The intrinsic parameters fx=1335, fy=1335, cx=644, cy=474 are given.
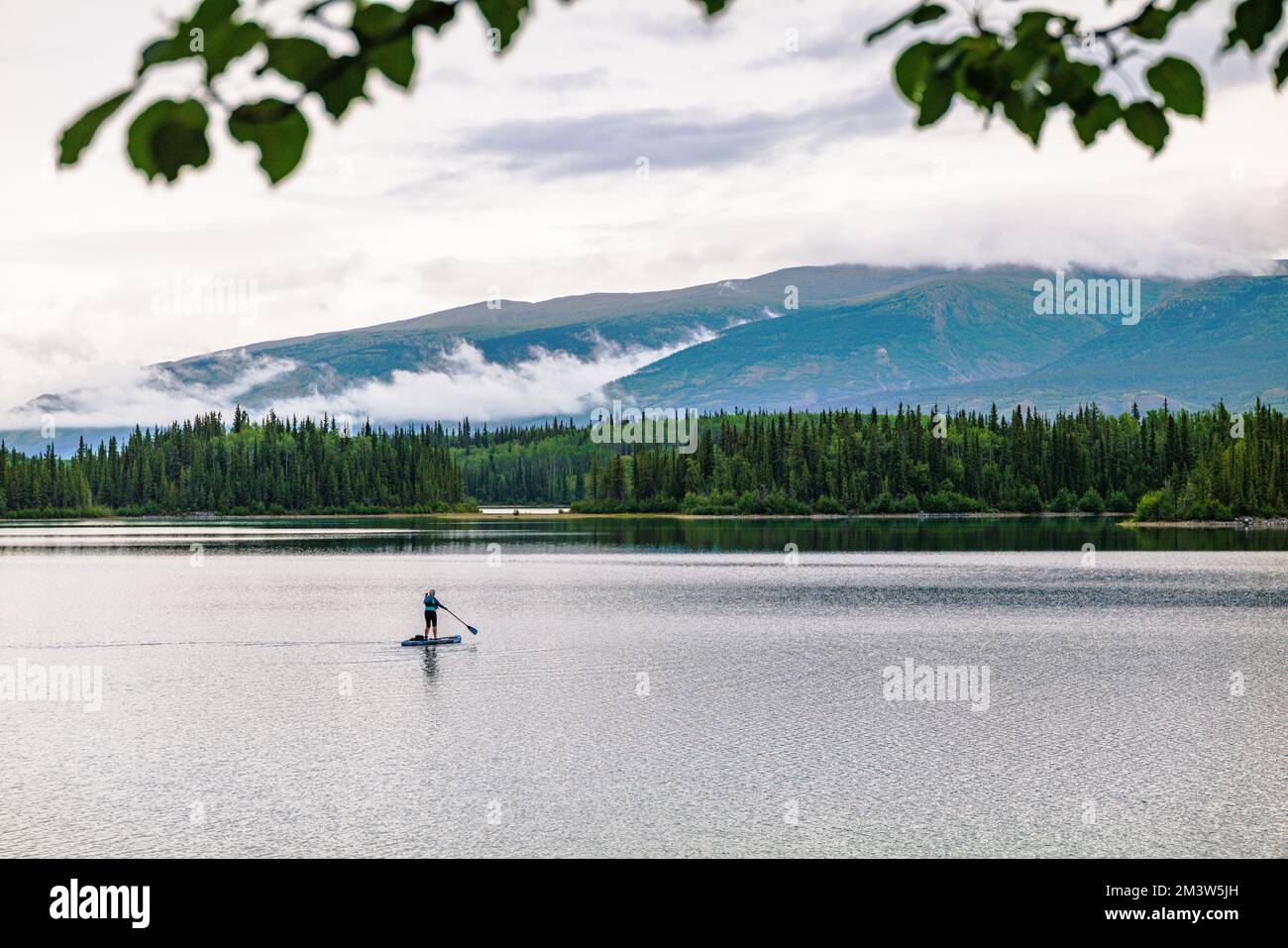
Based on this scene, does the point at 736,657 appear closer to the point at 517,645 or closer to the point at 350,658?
the point at 517,645

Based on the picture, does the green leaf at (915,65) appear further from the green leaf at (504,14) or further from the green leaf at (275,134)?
the green leaf at (275,134)

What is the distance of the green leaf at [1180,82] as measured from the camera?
3662 millimetres

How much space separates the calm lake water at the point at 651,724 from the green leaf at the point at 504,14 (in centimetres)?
2289

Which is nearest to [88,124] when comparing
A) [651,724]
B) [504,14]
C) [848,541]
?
[504,14]

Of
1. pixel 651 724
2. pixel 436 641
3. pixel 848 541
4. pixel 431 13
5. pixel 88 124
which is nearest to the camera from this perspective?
pixel 88 124

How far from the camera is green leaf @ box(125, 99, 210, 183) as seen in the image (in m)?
3.09

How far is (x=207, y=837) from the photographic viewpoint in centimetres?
2612

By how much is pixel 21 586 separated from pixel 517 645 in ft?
172

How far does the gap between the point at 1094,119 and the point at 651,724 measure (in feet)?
117

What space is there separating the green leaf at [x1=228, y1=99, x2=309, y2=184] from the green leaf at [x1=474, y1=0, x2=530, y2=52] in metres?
0.70

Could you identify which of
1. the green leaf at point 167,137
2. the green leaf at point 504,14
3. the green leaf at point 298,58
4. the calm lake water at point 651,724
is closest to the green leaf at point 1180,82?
the green leaf at point 504,14

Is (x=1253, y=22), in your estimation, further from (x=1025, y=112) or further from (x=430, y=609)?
(x=430, y=609)

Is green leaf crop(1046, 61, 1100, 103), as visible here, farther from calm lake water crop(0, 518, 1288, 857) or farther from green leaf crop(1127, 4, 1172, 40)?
calm lake water crop(0, 518, 1288, 857)

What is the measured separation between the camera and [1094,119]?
4020mm
